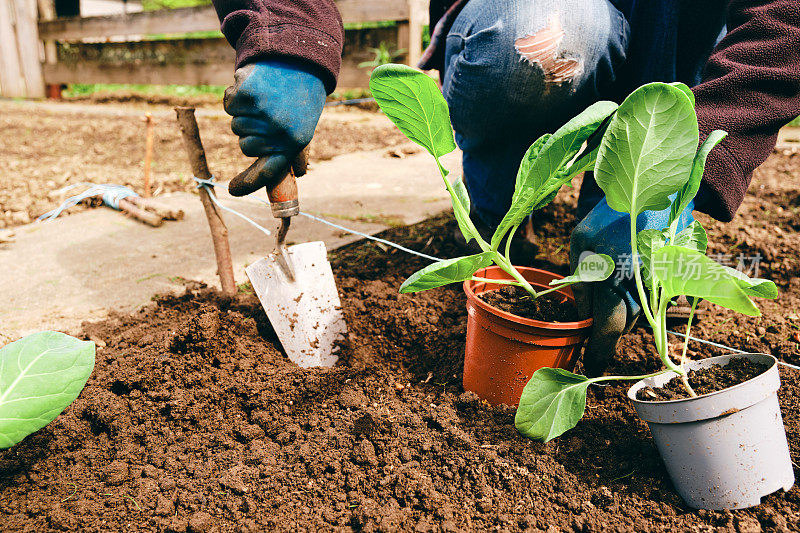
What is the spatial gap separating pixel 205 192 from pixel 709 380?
49.7 inches

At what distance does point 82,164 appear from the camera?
3.43 meters

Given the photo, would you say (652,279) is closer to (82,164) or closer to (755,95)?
(755,95)

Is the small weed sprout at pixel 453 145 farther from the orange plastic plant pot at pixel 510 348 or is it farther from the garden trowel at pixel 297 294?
the garden trowel at pixel 297 294

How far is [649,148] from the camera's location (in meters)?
0.92

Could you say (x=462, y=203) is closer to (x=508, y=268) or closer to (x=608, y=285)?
(x=508, y=268)

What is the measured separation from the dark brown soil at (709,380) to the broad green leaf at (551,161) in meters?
0.39

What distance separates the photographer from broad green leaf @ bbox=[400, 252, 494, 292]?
3.03 ft

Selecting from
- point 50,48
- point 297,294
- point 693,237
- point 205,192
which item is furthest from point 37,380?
point 50,48

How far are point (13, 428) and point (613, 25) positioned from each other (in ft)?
5.35

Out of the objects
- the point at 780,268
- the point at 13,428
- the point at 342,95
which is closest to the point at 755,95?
the point at 780,268

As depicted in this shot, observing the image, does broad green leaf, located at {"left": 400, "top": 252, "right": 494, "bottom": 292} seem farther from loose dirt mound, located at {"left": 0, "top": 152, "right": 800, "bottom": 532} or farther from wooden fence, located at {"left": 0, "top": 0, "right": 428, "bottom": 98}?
wooden fence, located at {"left": 0, "top": 0, "right": 428, "bottom": 98}

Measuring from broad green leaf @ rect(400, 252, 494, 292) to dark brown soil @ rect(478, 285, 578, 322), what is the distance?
0.63ft

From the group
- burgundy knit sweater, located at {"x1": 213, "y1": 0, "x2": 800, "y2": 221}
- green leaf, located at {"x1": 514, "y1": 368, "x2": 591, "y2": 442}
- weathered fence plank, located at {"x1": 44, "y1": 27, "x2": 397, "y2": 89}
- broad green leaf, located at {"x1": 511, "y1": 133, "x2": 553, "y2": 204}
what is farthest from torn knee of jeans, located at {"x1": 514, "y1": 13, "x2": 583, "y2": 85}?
weathered fence plank, located at {"x1": 44, "y1": 27, "x2": 397, "y2": 89}

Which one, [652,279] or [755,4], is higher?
[755,4]
